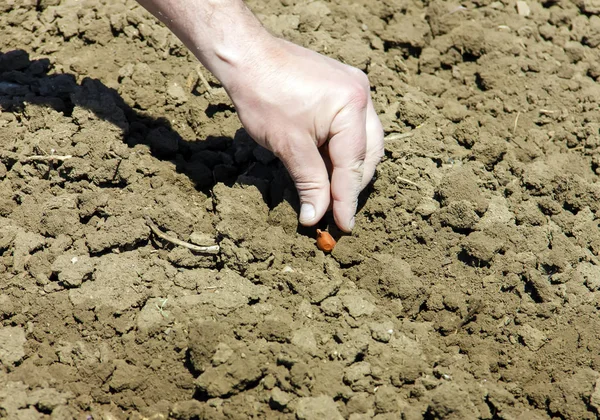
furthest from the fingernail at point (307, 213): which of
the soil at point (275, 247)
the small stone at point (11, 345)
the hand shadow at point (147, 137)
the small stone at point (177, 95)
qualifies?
the small stone at point (11, 345)

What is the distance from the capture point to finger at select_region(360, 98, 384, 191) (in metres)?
3.24

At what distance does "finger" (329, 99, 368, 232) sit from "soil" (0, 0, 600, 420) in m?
0.22

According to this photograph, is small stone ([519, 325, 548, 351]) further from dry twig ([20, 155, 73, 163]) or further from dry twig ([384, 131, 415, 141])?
dry twig ([20, 155, 73, 163])

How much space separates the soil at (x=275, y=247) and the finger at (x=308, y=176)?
14 centimetres

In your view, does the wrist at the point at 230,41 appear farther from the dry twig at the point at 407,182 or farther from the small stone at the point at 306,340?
the small stone at the point at 306,340

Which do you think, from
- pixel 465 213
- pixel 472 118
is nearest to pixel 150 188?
pixel 465 213

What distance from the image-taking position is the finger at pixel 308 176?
10.0ft

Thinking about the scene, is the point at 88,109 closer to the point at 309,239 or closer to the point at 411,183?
the point at 309,239

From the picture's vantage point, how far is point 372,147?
324 centimetres

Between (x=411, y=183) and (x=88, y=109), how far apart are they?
6.29 feet

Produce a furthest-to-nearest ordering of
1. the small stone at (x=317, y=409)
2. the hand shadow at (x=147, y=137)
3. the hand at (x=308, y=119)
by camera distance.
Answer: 1. the hand shadow at (x=147, y=137)
2. the hand at (x=308, y=119)
3. the small stone at (x=317, y=409)

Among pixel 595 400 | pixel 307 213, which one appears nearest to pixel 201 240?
pixel 307 213

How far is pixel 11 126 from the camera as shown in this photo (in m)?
3.62

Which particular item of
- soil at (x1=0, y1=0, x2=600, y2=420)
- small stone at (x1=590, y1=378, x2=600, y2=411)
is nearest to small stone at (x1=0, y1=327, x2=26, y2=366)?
soil at (x1=0, y1=0, x2=600, y2=420)
